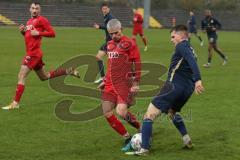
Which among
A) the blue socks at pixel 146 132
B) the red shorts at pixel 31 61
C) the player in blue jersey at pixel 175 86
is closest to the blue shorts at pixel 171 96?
the player in blue jersey at pixel 175 86

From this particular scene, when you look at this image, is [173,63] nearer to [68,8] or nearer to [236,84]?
[236,84]

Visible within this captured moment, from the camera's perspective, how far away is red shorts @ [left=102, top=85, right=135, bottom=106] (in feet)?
28.1

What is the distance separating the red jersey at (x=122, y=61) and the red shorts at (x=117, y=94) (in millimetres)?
90

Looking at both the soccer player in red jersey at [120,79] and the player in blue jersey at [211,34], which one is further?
the player in blue jersey at [211,34]

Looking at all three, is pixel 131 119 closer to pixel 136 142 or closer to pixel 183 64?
pixel 136 142

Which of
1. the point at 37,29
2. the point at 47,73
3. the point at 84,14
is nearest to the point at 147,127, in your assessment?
the point at 37,29

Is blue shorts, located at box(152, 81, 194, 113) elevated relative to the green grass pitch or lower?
elevated

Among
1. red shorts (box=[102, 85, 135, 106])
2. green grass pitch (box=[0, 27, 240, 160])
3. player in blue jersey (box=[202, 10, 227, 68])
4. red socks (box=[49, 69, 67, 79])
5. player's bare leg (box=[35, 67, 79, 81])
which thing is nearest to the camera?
green grass pitch (box=[0, 27, 240, 160])

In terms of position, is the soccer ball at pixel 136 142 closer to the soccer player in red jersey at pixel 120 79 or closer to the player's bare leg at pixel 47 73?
the soccer player in red jersey at pixel 120 79

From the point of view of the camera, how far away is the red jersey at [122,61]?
8633mm

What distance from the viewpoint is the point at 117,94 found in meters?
8.59

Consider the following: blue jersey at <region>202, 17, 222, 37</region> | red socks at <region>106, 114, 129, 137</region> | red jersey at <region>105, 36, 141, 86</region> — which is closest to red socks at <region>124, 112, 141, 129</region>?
red socks at <region>106, 114, 129, 137</region>

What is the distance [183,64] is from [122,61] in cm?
111

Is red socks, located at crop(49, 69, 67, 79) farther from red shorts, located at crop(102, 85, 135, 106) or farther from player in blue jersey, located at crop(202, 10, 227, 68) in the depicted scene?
player in blue jersey, located at crop(202, 10, 227, 68)
